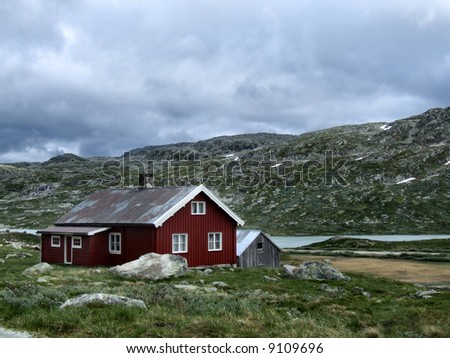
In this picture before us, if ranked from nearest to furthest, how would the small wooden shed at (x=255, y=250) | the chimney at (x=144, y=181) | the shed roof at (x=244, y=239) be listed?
the shed roof at (x=244, y=239) < the small wooden shed at (x=255, y=250) < the chimney at (x=144, y=181)

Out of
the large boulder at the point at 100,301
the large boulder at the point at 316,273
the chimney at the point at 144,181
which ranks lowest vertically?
the large boulder at the point at 316,273

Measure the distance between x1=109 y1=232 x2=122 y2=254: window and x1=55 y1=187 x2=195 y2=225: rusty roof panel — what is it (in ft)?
3.86

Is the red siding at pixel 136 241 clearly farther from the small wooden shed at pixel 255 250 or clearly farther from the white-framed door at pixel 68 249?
the small wooden shed at pixel 255 250

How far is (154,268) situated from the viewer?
34.0m

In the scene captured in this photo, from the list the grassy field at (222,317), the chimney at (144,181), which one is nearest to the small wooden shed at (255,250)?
the chimney at (144,181)

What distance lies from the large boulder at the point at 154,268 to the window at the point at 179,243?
7.72 m

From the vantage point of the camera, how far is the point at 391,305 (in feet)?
74.9

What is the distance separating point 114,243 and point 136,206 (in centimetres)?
378

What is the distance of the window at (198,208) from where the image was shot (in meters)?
45.6

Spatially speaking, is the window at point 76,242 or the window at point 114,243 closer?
the window at point 114,243

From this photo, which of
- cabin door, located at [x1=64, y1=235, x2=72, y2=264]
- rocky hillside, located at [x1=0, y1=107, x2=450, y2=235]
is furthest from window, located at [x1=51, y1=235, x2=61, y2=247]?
rocky hillside, located at [x1=0, y1=107, x2=450, y2=235]
